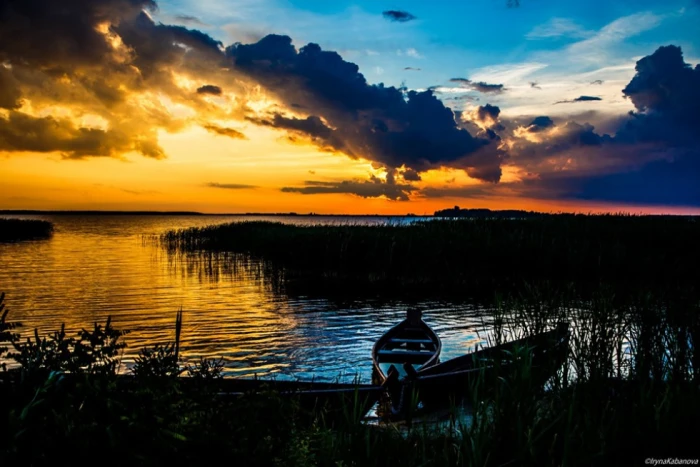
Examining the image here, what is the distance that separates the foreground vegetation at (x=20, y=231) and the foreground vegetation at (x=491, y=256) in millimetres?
52697

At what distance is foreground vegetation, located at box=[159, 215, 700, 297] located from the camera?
26047 mm

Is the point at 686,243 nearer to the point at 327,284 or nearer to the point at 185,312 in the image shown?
the point at 327,284

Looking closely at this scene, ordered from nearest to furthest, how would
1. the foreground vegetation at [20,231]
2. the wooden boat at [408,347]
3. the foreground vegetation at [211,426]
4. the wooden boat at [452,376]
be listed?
the foreground vegetation at [211,426] → the wooden boat at [452,376] → the wooden boat at [408,347] → the foreground vegetation at [20,231]

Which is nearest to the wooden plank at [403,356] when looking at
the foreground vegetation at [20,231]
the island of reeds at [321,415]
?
the island of reeds at [321,415]

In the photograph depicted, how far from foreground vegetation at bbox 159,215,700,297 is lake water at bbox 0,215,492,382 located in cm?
385

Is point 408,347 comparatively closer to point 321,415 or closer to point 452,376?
point 452,376

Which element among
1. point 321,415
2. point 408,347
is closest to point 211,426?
point 321,415

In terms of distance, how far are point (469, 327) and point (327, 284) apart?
11.0m

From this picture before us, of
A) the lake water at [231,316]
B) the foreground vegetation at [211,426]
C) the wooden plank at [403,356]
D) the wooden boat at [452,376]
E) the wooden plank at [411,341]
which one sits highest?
the foreground vegetation at [211,426]

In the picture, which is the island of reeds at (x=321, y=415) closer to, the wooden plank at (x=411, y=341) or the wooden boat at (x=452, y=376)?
the wooden boat at (x=452, y=376)

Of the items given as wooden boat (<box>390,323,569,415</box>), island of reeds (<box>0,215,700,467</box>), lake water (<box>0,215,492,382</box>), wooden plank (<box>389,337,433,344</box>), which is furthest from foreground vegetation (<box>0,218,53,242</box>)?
island of reeds (<box>0,215,700,467</box>)

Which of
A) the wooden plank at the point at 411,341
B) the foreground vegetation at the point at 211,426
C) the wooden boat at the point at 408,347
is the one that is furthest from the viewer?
the wooden plank at the point at 411,341

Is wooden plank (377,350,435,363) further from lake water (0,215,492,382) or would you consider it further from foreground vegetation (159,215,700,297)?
foreground vegetation (159,215,700,297)

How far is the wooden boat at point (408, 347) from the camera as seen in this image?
1205 centimetres
